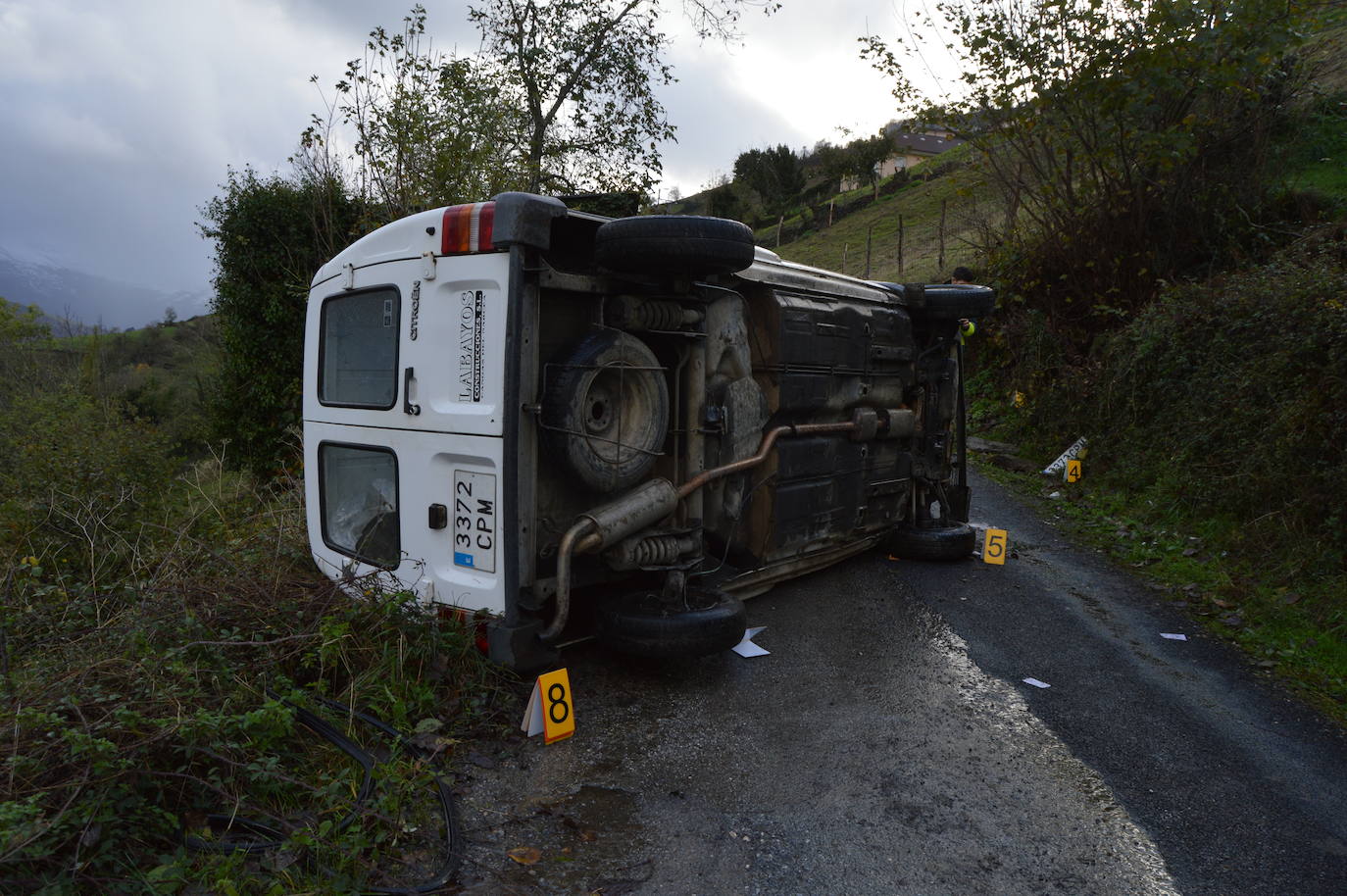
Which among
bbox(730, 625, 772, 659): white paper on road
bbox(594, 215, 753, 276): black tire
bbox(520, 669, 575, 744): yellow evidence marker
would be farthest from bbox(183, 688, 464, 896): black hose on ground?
bbox(594, 215, 753, 276): black tire

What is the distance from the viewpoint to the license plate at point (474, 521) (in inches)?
141

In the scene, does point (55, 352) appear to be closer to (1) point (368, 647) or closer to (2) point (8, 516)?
(2) point (8, 516)

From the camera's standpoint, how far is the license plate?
3582mm

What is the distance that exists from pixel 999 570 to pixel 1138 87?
715 centimetres

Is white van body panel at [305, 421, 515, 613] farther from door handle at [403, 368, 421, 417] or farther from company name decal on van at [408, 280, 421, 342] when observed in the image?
company name decal on van at [408, 280, 421, 342]

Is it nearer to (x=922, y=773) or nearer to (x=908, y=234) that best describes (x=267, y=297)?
(x=922, y=773)

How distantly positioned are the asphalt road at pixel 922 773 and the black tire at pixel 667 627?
27 cm

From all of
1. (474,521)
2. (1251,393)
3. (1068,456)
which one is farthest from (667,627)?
(1068,456)

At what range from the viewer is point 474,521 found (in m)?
3.65

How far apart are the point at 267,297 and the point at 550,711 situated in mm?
8405

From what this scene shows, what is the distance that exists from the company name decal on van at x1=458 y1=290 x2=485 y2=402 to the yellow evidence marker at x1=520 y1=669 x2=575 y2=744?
4.17 feet

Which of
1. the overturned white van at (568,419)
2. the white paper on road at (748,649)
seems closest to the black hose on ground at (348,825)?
the overturned white van at (568,419)

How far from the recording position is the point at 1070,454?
9805 mm

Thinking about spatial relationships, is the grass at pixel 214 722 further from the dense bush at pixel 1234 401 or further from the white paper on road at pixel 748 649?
the dense bush at pixel 1234 401
